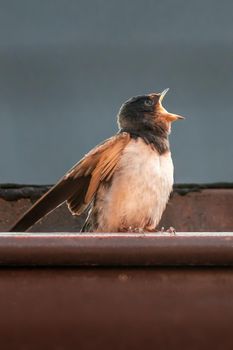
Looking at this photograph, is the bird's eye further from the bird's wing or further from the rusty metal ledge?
the rusty metal ledge

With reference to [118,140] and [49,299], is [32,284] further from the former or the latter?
[118,140]

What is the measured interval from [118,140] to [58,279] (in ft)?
4.93

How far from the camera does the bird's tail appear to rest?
96.7 inches

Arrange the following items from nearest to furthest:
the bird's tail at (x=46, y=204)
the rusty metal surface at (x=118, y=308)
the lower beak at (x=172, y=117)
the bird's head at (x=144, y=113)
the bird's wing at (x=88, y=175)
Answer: the rusty metal surface at (x=118, y=308) < the bird's tail at (x=46, y=204) < the bird's wing at (x=88, y=175) < the lower beak at (x=172, y=117) < the bird's head at (x=144, y=113)

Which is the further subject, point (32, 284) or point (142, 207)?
point (142, 207)

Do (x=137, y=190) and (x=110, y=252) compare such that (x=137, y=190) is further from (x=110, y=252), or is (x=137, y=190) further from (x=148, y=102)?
(x=110, y=252)

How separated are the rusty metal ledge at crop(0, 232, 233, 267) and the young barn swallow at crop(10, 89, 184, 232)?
1297 mm

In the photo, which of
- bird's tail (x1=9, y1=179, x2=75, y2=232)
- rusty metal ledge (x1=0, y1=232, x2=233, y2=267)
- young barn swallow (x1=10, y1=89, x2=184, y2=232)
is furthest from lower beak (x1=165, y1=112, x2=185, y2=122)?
rusty metal ledge (x1=0, y1=232, x2=233, y2=267)

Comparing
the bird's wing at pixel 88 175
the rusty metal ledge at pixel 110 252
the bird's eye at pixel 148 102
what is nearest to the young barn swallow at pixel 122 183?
the bird's wing at pixel 88 175

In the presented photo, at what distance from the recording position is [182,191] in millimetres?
3018

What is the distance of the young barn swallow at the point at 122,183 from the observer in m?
2.88

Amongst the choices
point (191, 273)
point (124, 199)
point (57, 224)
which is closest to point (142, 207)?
point (124, 199)

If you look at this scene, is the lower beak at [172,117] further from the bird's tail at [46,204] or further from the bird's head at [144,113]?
the bird's tail at [46,204]

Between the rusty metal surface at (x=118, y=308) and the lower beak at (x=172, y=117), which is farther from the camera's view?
the lower beak at (x=172, y=117)
